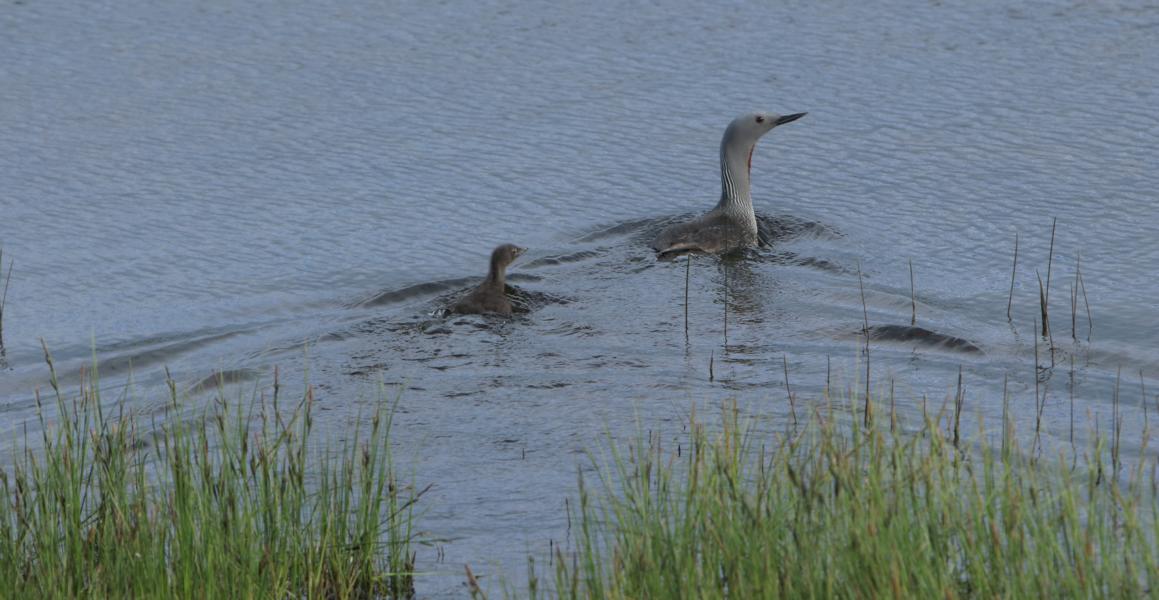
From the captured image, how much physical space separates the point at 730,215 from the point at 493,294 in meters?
3.07

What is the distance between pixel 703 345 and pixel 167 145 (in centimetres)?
797

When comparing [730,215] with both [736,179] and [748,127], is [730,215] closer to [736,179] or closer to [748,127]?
[736,179]

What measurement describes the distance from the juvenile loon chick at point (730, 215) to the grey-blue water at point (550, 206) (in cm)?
24

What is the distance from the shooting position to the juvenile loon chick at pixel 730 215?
44.3 feet

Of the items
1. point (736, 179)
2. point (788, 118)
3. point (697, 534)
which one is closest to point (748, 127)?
point (788, 118)

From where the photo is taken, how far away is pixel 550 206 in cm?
1477

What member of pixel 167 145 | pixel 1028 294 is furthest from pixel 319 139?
pixel 1028 294

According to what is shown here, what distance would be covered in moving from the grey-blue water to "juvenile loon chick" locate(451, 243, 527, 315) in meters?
0.18

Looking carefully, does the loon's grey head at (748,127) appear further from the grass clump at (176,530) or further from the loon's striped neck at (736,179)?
the grass clump at (176,530)

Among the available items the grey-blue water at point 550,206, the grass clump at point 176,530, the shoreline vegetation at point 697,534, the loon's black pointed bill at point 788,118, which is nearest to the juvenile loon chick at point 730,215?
the loon's black pointed bill at point 788,118

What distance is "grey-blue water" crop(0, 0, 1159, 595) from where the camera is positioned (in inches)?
386

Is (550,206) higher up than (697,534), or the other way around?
(550,206)

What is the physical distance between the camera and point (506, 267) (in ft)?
40.2

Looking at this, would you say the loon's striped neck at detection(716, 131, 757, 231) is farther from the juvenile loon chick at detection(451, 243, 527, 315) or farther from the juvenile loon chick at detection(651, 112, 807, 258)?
the juvenile loon chick at detection(451, 243, 527, 315)
